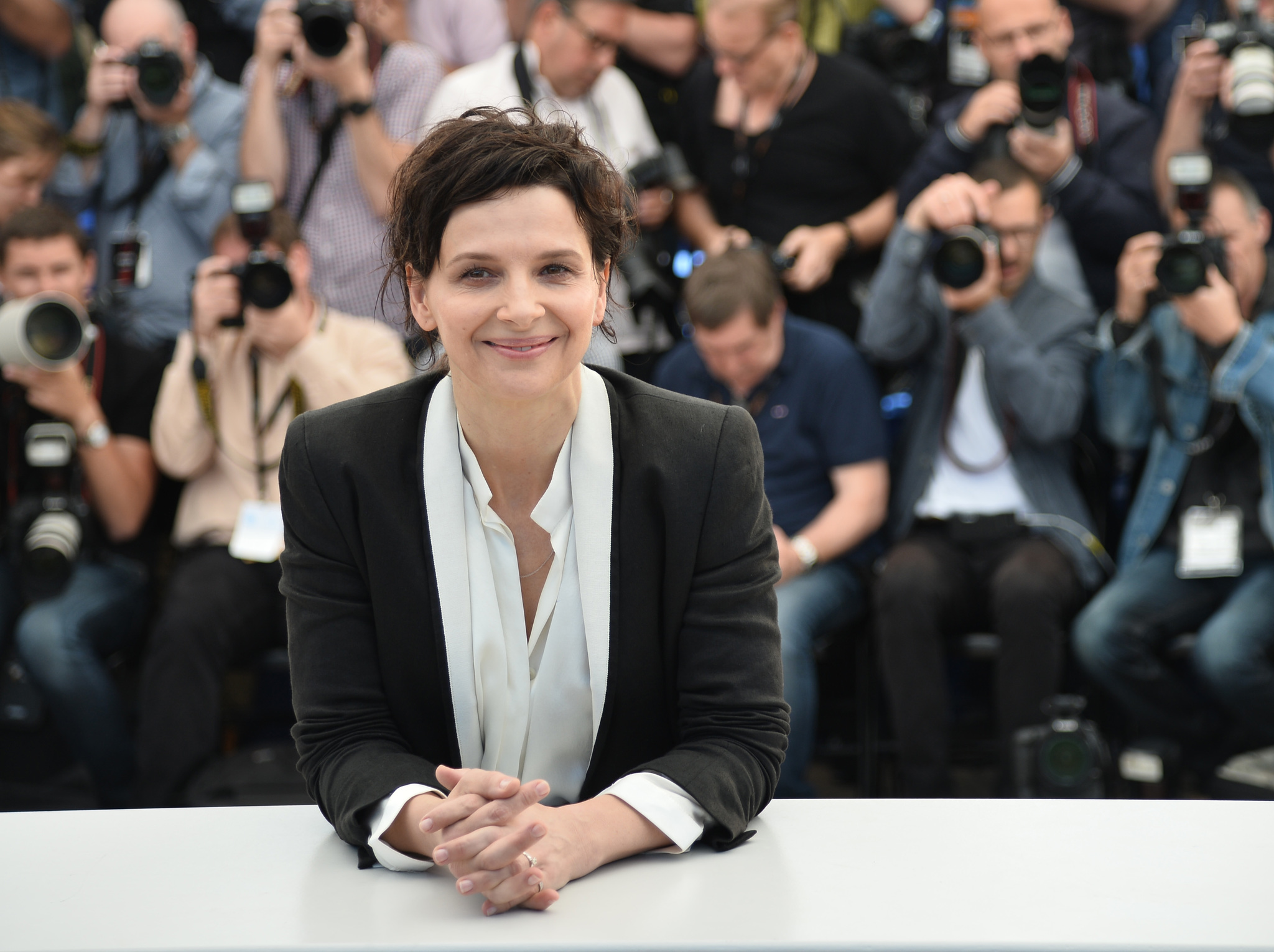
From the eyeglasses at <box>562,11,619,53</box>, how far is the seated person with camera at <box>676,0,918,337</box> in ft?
0.87

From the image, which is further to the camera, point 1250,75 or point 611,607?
point 1250,75

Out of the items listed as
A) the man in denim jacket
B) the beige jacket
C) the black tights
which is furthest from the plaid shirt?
the man in denim jacket

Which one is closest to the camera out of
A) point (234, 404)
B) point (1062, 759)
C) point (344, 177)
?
point (1062, 759)

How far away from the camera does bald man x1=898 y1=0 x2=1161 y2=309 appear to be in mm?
3074

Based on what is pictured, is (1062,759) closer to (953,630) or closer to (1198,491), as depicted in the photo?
(953,630)

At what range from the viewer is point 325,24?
3.06 metres

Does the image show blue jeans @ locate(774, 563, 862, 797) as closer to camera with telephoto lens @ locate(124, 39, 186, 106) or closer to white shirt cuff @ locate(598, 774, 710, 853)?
white shirt cuff @ locate(598, 774, 710, 853)

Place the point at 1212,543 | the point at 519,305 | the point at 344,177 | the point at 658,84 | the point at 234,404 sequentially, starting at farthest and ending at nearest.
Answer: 1. the point at 658,84
2. the point at 344,177
3. the point at 234,404
4. the point at 1212,543
5. the point at 519,305

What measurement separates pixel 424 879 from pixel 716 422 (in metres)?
0.52

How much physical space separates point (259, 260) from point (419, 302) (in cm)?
161

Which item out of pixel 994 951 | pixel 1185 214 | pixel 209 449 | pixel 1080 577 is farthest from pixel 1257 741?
pixel 209 449

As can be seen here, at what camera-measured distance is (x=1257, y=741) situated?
276cm

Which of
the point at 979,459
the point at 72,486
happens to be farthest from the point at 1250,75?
the point at 72,486

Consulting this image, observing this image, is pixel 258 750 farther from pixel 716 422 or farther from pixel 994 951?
pixel 994 951
